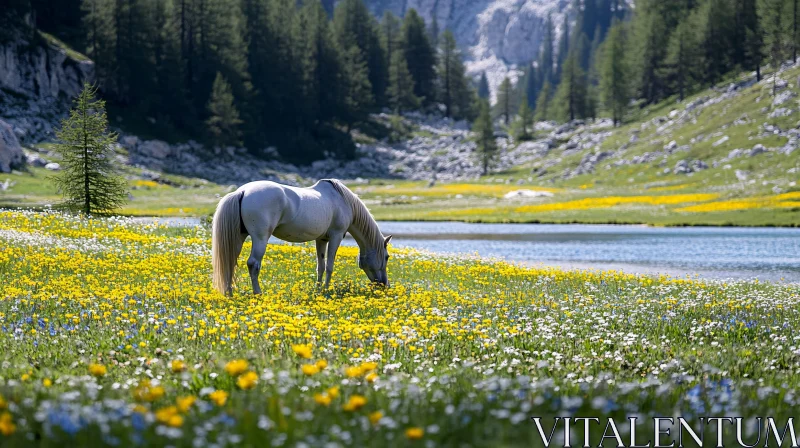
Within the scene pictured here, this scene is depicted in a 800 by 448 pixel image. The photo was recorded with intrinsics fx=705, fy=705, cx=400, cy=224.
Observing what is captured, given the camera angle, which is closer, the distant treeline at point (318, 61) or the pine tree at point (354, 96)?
the distant treeline at point (318, 61)

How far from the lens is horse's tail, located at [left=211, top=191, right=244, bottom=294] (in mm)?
12753

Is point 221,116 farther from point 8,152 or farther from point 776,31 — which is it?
point 776,31

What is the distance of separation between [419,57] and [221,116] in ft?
203

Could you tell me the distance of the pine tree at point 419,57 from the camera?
479 feet

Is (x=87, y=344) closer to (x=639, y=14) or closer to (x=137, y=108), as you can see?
(x=137, y=108)

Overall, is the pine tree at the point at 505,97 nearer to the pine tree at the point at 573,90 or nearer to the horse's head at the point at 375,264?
the pine tree at the point at 573,90

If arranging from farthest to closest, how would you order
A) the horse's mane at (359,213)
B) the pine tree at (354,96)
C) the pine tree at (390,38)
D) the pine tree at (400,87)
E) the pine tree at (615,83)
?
the pine tree at (390,38) → the pine tree at (400,87) → the pine tree at (354,96) → the pine tree at (615,83) → the horse's mane at (359,213)

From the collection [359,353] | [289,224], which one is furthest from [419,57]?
[359,353]

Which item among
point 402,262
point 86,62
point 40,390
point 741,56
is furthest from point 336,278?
point 741,56

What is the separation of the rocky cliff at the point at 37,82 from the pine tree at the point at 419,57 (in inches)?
2835

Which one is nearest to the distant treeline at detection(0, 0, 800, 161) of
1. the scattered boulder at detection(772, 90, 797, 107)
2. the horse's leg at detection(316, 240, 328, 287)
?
the scattered boulder at detection(772, 90, 797, 107)

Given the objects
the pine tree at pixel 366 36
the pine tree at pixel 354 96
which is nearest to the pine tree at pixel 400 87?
the pine tree at pixel 366 36

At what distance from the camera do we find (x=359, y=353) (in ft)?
25.6

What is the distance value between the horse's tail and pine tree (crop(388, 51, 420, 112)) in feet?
400
